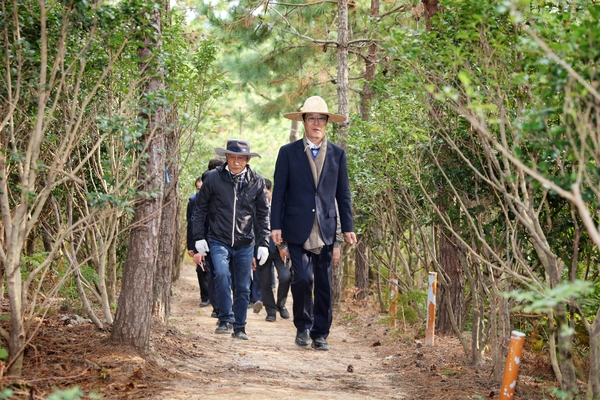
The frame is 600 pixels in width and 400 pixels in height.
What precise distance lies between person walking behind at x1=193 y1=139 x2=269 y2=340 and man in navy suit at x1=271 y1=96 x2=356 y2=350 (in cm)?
74

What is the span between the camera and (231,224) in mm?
7668

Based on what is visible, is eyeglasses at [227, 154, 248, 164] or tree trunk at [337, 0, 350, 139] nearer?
eyeglasses at [227, 154, 248, 164]

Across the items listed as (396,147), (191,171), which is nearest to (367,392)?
(396,147)

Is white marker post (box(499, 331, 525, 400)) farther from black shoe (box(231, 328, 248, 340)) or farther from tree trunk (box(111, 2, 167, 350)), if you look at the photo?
black shoe (box(231, 328, 248, 340))

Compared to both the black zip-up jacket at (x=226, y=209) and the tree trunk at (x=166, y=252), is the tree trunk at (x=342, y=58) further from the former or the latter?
the tree trunk at (x=166, y=252)

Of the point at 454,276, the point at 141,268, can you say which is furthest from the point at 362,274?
the point at 141,268

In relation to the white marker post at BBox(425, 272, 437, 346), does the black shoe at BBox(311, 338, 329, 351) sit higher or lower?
lower

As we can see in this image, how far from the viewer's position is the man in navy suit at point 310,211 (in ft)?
23.0

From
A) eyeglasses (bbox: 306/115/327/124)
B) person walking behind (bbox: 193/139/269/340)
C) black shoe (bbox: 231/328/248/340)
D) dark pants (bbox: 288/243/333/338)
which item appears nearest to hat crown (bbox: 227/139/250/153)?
person walking behind (bbox: 193/139/269/340)

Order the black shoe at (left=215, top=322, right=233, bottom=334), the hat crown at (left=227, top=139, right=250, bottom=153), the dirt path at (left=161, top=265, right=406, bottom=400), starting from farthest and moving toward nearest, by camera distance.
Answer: the black shoe at (left=215, top=322, right=233, bottom=334), the hat crown at (left=227, top=139, right=250, bottom=153), the dirt path at (left=161, top=265, right=406, bottom=400)

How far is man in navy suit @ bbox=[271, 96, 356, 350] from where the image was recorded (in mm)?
6996

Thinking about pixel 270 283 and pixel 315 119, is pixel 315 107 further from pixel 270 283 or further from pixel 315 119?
pixel 270 283

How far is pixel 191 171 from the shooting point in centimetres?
2042

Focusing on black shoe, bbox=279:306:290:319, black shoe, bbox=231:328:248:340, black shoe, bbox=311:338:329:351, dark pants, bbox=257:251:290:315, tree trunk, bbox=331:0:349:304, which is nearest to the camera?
black shoe, bbox=311:338:329:351
